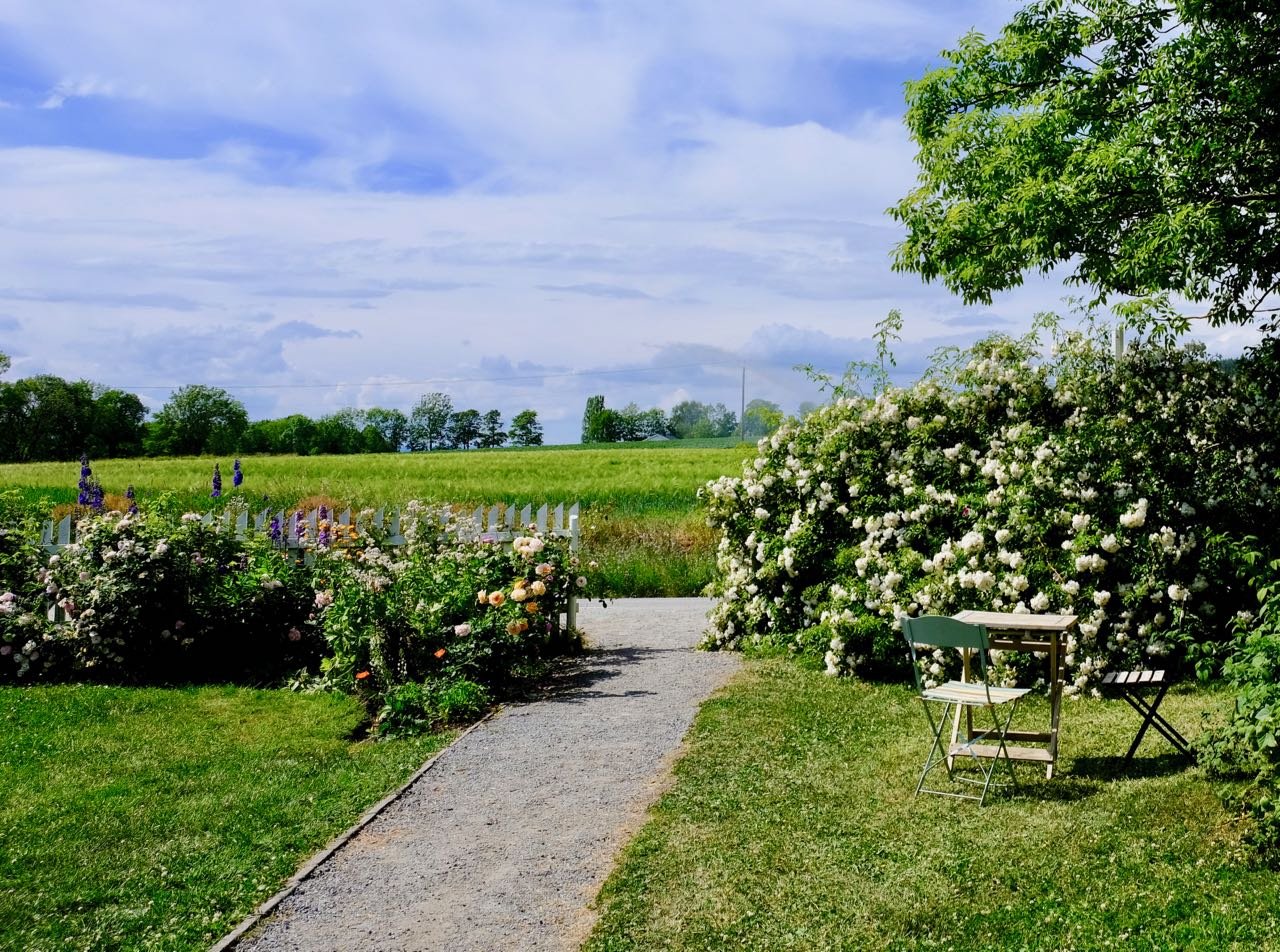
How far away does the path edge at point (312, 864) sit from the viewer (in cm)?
493

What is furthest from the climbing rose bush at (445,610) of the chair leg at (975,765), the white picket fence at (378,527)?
the chair leg at (975,765)

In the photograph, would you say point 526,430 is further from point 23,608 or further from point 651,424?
point 23,608

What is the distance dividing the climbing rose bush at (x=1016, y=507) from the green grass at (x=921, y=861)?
6.89 ft

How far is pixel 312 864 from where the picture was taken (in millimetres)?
5703

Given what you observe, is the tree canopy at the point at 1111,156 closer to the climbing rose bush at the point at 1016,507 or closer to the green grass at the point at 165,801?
the climbing rose bush at the point at 1016,507

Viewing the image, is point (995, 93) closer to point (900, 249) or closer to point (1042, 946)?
point (900, 249)

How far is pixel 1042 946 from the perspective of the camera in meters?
4.65

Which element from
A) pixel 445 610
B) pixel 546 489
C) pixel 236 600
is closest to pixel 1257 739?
pixel 445 610

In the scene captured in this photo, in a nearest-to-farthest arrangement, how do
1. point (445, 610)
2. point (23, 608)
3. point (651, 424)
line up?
point (445, 610) < point (23, 608) < point (651, 424)

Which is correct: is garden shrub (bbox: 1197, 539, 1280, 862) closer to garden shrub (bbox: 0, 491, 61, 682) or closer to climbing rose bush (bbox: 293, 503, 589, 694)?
climbing rose bush (bbox: 293, 503, 589, 694)

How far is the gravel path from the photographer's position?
4.96m

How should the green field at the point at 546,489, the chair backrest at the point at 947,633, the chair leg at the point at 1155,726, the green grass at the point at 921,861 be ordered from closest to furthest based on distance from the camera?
the green grass at the point at 921,861, the chair backrest at the point at 947,633, the chair leg at the point at 1155,726, the green field at the point at 546,489

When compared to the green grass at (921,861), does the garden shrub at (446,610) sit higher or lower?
higher

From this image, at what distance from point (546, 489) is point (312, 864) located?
810 inches
